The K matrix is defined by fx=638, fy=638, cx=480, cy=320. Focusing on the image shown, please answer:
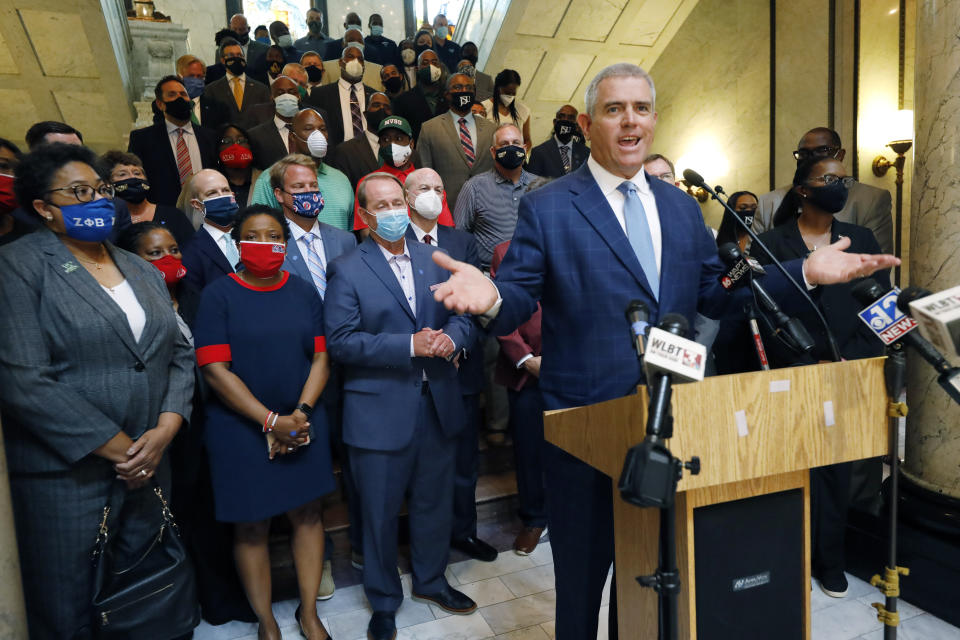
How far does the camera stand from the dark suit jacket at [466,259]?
3107 mm

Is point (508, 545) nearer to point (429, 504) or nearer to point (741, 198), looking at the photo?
point (429, 504)

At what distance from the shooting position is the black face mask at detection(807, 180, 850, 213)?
9.18ft

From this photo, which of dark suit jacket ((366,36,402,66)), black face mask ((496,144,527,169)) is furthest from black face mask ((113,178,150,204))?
dark suit jacket ((366,36,402,66))

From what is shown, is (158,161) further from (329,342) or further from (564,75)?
(564,75)

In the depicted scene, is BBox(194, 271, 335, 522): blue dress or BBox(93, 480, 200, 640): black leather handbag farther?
BBox(194, 271, 335, 522): blue dress

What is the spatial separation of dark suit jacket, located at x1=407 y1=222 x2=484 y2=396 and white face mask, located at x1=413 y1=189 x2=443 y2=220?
0.09m

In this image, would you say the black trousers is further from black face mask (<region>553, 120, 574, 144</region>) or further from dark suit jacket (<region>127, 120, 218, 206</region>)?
dark suit jacket (<region>127, 120, 218, 206</region>)

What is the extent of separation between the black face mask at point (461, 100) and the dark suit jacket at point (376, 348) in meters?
2.46

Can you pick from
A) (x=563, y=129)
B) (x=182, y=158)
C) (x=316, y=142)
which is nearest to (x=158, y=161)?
(x=182, y=158)

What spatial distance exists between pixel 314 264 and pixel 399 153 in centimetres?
123

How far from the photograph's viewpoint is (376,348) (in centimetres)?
244

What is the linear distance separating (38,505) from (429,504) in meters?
1.41

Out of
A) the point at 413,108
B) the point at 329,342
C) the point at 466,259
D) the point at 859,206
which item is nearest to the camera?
the point at 329,342

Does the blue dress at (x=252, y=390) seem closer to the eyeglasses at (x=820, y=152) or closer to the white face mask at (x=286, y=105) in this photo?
the white face mask at (x=286, y=105)
